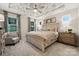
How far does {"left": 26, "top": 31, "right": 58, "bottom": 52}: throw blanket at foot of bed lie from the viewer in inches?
80.1

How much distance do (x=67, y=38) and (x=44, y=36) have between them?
0.71 m

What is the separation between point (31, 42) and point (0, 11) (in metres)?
1.13

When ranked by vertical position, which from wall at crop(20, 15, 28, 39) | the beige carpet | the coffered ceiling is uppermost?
the coffered ceiling

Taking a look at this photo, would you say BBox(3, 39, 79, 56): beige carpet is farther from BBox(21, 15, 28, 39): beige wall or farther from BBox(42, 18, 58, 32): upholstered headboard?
BBox(42, 18, 58, 32): upholstered headboard

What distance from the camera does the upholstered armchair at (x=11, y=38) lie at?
204cm

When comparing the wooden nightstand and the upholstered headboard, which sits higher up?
the upholstered headboard

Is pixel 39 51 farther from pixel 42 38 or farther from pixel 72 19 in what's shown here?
Result: pixel 72 19

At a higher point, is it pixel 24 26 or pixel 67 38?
pixel 24 26

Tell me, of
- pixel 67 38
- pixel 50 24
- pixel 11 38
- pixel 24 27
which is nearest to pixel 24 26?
pixel 24 27

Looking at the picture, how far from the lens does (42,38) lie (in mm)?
2031

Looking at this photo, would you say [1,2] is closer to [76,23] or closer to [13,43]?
[13,43]

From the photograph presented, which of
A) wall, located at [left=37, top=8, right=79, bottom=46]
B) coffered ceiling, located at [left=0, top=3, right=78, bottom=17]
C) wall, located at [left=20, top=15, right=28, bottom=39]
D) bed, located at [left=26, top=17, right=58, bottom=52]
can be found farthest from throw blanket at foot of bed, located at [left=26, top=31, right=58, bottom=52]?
coffered ceiling, located at [left=0, top=3, right=78, bottom=17]

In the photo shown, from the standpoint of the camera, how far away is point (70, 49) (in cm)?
199

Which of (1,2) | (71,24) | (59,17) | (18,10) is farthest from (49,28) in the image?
(1,2)
